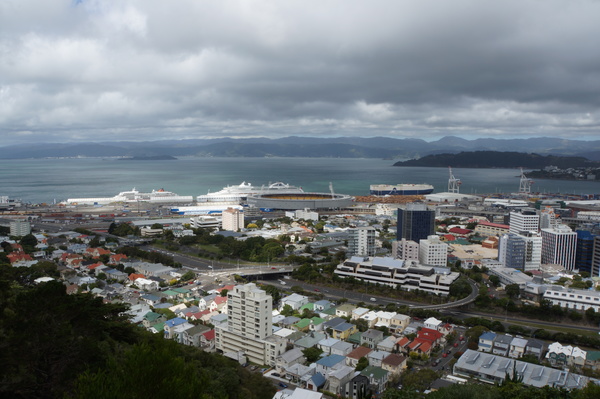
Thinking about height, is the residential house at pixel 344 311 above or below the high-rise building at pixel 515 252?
below

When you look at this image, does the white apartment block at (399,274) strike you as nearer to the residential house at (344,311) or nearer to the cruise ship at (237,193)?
the residential house at (344,311)

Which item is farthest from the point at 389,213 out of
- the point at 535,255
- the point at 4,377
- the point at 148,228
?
the point at 4,377

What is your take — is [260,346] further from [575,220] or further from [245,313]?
[575,220]

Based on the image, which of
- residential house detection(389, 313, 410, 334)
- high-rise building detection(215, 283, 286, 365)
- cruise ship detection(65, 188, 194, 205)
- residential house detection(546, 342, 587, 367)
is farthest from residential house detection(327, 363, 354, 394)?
cruise ship detection(65, 188, 194, 205)

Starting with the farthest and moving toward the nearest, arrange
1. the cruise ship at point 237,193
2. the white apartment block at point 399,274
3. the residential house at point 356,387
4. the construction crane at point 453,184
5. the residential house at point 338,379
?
the construction crane at point 453,184 < the cruise ship at point 237,193 < the white apartment block at point 399,274 < the residential house at point 338,379 < the residential house at point 356,387

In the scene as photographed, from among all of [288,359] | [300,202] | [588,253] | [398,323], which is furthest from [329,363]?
[300,202]

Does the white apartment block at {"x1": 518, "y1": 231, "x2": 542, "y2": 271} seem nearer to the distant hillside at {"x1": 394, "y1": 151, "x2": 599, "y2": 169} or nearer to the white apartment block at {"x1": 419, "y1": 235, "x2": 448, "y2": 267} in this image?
the white apartment block at {"x1": 419, "y1": 235, "x2": 448, "y2": 267}

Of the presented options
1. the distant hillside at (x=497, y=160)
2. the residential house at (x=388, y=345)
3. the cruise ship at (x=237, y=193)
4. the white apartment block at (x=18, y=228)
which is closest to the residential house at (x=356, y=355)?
the residential house at (x=388, y=345)
